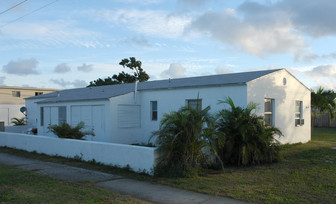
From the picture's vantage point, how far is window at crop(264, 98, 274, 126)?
14.3 metres

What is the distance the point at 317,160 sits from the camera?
10805 millimetres

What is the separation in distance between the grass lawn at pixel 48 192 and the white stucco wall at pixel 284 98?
7.87 meters

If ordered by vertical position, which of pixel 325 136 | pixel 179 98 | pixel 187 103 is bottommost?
pixel 325 136

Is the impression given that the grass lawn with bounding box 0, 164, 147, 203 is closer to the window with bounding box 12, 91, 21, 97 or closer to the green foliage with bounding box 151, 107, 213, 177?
the green foliage with bounding box 151, 107, 213, 177

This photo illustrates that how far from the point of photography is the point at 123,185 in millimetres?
7852

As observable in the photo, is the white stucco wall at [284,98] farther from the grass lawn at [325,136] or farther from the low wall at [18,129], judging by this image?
the low wall at [18,129]

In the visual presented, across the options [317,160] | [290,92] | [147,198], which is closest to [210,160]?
[147,198]

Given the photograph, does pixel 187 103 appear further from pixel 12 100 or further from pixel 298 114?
pixel 12 100

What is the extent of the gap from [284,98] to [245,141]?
21.1ft

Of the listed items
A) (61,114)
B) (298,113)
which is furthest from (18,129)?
(298,113)

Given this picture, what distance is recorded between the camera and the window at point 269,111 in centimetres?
1434

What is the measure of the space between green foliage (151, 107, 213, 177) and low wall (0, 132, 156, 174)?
1.25 ft

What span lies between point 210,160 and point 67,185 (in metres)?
4.31

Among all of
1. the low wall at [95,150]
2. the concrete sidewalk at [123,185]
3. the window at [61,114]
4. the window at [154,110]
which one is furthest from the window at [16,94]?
the concrete sidewalk at [123,185]
